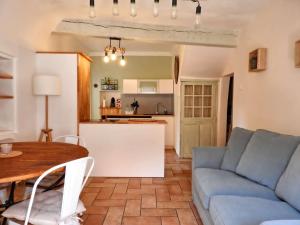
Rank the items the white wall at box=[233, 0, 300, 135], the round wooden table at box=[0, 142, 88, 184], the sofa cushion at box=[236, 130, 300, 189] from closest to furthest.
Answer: the round wooden table at box=[0, 142, 88, 184] < the sofa cushion at box=[236, 130, 300, 189] < the white wall at box=[233, 0, 300, 135]

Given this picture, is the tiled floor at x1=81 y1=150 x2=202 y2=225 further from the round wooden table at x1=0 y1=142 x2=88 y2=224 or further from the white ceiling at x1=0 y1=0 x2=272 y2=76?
the white ceiling at x1=0 y1=0 x2=272 y2=76

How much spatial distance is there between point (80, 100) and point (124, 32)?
129 cm

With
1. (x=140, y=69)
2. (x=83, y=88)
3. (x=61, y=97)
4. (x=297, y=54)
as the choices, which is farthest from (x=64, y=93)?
(x=140, y=69)

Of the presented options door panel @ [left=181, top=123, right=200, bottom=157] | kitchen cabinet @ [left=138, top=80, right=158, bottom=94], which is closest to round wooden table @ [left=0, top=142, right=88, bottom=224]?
door panel @ [left=181, top=123, right=200, bottom=157]

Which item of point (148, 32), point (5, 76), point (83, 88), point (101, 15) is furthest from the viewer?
point (83, 88)

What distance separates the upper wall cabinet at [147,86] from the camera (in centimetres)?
707

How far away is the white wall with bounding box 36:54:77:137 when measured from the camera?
4152 mm

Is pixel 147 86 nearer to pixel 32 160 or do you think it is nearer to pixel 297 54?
pixel 297 54

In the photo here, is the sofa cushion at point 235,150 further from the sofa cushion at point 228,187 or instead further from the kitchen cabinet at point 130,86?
the kitchen cabinet at point 130,86

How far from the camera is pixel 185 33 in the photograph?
4.31 metres

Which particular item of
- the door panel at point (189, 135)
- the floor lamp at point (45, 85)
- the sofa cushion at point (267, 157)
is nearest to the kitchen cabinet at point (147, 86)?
the door panel at point (189, 135)

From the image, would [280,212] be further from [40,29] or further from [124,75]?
[124,75]

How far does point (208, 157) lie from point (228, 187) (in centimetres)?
87

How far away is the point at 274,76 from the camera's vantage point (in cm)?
312
